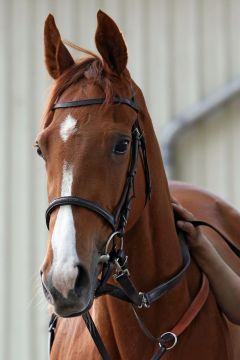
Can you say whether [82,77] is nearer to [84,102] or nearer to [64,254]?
[84,102]

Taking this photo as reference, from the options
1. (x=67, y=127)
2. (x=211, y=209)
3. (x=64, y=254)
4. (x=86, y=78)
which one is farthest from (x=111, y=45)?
(x=211, y=209)

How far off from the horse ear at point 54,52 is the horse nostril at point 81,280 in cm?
66

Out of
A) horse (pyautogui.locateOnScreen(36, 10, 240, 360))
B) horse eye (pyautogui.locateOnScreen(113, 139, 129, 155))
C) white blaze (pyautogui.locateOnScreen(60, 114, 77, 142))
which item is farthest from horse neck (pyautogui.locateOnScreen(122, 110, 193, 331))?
white blaze (pyautogui.locateOnScreen(60, 114, 77, 142))

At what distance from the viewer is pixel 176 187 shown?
12.5ft

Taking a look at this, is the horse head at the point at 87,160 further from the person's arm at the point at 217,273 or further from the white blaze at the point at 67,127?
the person's arm at the point at 217,273

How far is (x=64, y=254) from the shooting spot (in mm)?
2318

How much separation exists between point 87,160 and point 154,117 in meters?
3.85

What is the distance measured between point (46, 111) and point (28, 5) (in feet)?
13.2

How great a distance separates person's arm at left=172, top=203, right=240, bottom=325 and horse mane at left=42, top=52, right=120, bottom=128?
54 cm

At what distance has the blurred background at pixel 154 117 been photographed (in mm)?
6301

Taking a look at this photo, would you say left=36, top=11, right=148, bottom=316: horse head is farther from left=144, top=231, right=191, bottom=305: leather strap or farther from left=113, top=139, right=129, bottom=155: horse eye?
left=144, top=231, right=191, bottom=305: leather strap

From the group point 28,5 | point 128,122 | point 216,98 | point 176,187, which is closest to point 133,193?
point 128,122

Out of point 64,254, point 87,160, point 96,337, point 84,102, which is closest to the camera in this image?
point 64,254

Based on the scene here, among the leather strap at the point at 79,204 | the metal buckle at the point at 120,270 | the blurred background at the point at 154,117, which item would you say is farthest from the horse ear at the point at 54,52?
the blurred background at the point at 154,117
